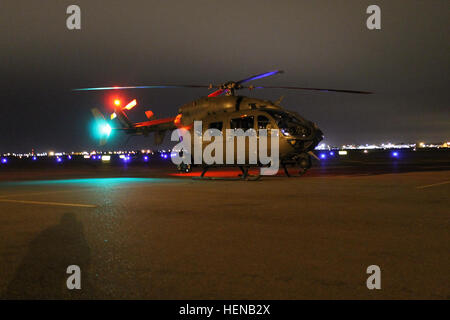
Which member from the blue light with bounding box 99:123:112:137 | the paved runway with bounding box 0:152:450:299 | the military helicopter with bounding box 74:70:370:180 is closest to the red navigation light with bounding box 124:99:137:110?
the blue light with bounding box 99:123:112:137

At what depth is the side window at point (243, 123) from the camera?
18.0 m

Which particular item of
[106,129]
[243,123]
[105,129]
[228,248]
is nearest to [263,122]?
[243,123]

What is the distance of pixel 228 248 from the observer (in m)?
5.99

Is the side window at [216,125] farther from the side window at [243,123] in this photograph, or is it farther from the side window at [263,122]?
the side window at [263,122]

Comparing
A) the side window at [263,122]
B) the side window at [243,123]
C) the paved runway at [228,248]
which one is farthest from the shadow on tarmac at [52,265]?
the side window at [243,123]

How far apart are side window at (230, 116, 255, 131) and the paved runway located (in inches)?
282

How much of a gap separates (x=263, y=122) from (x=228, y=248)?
12071 millimetres

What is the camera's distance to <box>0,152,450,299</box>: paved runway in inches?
169

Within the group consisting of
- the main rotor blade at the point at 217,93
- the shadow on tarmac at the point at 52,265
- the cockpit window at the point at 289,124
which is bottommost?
the shadow on tarmac at the point at 52,265

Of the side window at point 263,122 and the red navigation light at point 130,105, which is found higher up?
the red navigation light at point 130,105

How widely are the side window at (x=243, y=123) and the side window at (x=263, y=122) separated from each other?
0.32 meters

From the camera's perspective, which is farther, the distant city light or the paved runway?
the distant city light

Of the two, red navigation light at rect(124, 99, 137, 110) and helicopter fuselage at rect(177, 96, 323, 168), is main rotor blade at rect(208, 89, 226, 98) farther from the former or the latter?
red navigation light at rect(124, 99, 137, 110)
